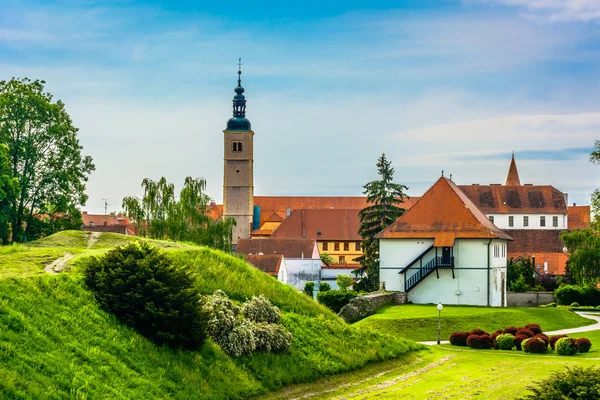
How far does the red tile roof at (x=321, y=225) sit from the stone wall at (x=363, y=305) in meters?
69.7

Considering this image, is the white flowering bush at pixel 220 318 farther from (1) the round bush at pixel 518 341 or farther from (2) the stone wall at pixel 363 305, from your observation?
(2) the stone wall at pixel 363 305

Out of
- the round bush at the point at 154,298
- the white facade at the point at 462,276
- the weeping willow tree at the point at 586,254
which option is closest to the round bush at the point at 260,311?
the round bush at the point at 154,298

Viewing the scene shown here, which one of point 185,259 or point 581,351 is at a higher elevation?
point 185,259

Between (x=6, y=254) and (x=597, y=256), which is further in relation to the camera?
(x=597, y=256)

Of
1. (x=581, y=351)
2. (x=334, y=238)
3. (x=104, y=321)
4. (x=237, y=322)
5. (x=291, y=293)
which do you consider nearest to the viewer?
(x=104, y=321)

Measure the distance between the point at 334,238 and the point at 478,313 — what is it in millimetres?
78431

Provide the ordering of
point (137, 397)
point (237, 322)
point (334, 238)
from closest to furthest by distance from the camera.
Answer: point (137, 397) < point (237, 322) < point (334, 238)

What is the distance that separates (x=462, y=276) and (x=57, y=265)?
3371 centimetres

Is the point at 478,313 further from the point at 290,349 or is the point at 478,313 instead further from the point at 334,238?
the point at 334,238

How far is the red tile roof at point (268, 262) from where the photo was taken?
86.8 metres

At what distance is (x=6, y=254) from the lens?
2483 centimetres

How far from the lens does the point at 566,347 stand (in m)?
33.1

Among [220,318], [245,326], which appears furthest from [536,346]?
[220,318]

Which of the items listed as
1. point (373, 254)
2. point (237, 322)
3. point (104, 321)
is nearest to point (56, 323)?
point (104, 321)
